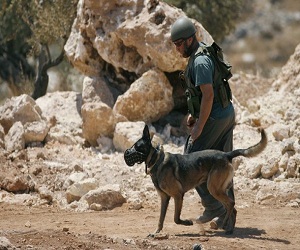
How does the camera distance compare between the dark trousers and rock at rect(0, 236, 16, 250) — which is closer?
rock at rect(0, 236, 16, 250)

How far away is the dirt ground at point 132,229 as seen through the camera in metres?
7.20

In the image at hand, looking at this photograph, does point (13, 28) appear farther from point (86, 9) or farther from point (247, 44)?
point (247, 44)

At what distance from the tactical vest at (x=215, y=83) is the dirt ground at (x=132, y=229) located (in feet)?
4.29

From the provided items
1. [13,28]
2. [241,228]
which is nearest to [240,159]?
[241,228]

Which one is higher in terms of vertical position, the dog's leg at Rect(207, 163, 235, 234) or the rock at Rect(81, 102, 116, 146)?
the rock at Rect(81, 102, 116, 146)

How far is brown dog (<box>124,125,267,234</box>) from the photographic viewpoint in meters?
7.77

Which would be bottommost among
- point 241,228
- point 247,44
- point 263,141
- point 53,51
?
Answer: point 241,228

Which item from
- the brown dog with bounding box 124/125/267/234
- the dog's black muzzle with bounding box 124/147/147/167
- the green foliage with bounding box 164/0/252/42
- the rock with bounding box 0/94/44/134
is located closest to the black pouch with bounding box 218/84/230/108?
the brown dog with bounding box 124/125/267/234

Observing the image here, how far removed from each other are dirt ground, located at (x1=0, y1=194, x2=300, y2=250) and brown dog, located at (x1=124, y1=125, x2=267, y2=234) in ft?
1.43

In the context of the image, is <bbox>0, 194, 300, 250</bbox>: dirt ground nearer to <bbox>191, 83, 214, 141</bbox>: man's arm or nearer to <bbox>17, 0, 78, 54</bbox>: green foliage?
<bbox>191, 83, 214, 141</bbox>: man's arm

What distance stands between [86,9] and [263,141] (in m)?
5.05

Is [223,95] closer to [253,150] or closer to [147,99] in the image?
[253,150]

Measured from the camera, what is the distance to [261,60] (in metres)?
39.7

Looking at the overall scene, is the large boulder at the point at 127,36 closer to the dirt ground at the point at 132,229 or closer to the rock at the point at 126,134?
the rock at the point at 126,134
